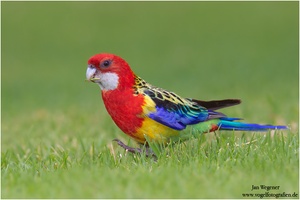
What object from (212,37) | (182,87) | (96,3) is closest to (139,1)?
(96,3)

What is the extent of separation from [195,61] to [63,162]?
9.47 metres

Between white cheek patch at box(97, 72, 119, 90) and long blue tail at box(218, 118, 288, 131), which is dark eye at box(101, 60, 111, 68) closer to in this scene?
white cheek patch at box(97, 72, 119, 90)

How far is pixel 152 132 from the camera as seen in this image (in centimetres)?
540

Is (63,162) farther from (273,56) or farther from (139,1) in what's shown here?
(139,1)

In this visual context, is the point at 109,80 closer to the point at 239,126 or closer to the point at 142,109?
the point at 142,109

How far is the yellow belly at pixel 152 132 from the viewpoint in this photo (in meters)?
5.36

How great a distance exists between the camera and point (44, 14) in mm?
18875

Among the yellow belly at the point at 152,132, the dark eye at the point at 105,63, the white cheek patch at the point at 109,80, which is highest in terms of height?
the dark eye at the point at 105,63

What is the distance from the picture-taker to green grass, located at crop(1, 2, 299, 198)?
452 centimetres

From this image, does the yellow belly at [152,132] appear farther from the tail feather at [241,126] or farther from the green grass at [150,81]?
the tail feather at [241,126]

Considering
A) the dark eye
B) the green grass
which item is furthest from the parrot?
the green grass

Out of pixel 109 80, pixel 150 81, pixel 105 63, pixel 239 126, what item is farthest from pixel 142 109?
pixel 150 81

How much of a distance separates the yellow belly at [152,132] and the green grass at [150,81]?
0.42 ft

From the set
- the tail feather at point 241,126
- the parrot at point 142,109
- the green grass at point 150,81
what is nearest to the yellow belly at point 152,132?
the parrot at point 142,109
